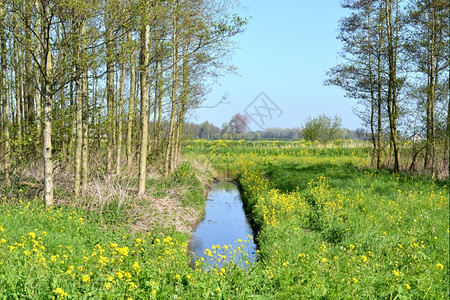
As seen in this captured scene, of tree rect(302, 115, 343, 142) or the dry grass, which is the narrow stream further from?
tree rect(302, 115, 343, 142)

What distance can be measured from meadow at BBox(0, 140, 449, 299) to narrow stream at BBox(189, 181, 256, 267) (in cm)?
54

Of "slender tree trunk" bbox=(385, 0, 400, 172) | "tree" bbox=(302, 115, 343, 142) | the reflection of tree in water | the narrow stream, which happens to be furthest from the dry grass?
"tree" bbox=(302, 115, 343, 142)

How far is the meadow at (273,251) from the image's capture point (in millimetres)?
4996

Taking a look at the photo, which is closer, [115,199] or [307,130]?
[115,199]

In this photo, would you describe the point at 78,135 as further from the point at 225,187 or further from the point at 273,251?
the point at 225,187

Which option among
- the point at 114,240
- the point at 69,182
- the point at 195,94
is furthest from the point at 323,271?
the point at 195,94

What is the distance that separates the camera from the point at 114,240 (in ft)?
27.7

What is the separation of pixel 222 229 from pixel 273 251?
16.7 ft

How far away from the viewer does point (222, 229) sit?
1320 centimetres

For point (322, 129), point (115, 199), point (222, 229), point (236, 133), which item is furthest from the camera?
point (236, 133)

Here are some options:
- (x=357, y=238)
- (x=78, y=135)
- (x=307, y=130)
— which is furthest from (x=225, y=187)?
(x=307, y=130)

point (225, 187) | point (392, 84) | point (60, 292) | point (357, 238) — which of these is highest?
point (392, 84)

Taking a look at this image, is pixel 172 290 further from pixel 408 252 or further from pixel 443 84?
pixel 443 84

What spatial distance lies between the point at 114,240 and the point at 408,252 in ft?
18.8
